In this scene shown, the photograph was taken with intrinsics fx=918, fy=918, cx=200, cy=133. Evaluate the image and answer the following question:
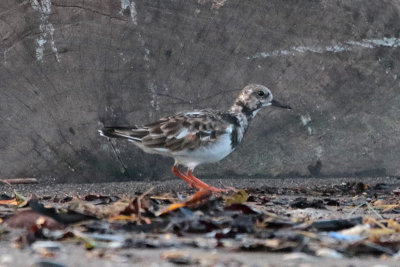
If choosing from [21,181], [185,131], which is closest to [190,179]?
[185,131]

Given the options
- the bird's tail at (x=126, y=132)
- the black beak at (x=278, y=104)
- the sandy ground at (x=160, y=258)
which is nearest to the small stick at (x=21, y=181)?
the bird's tail at (x=126, y=132)

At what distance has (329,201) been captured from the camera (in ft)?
17.4

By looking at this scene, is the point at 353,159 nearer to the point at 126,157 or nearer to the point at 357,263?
the point at 126,157

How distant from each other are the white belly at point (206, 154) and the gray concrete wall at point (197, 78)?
0.15 metres

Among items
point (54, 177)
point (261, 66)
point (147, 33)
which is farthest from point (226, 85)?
point (54, 177)

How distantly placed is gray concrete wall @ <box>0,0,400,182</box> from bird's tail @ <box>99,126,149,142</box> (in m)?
0.14

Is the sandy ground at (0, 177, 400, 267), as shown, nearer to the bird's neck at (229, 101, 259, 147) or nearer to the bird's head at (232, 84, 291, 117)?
the bird's head at (232, 84, 291, 117)

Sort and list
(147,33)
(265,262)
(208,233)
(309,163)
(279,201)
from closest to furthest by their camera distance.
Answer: (265,262)
(208,233)
(279,201)
(147,33)
(309,163)

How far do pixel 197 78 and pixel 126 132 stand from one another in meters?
0.60

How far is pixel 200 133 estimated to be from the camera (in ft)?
22.0

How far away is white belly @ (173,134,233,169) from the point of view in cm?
637

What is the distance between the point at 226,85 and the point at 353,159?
3.46ft

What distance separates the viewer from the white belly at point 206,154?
6.37 meters

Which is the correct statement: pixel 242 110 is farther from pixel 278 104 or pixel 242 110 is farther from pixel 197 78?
pixel 197 78
